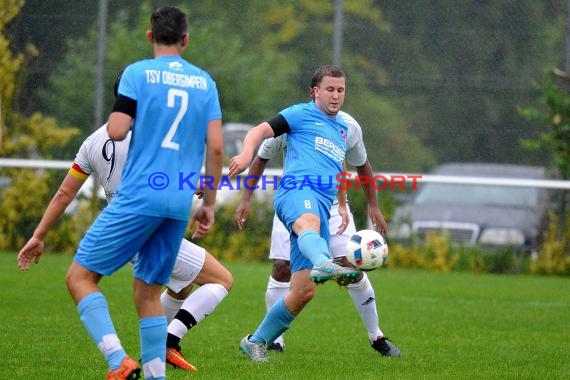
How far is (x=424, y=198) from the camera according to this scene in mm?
15914

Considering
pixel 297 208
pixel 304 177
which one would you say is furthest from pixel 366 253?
pixel 304 177

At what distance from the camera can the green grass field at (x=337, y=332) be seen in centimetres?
650

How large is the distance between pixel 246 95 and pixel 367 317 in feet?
30.8

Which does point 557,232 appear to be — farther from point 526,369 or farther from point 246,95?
point 526,369

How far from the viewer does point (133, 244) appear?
5.03 meters

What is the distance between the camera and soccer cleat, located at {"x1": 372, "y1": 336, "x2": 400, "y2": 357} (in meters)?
7.30

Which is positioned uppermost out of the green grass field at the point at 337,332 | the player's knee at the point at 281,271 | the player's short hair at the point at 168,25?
the player's short hair at the point at 168,25

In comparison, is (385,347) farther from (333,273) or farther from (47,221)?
(47,221)

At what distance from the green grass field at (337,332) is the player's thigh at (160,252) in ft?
3.72

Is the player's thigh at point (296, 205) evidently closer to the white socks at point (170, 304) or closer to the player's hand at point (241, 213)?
the player's hand at point (241, 213)

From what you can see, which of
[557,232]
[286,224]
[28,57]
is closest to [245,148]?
[286,224]

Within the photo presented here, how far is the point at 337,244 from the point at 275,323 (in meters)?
1.22

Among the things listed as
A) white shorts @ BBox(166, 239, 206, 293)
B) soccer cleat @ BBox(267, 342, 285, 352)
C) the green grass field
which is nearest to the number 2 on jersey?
white shorts @ BBox(166, 239, 206, 293)

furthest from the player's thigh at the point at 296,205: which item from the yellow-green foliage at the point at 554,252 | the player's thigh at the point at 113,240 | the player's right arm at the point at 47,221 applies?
the yellow-green foliage at the point at 554,252
